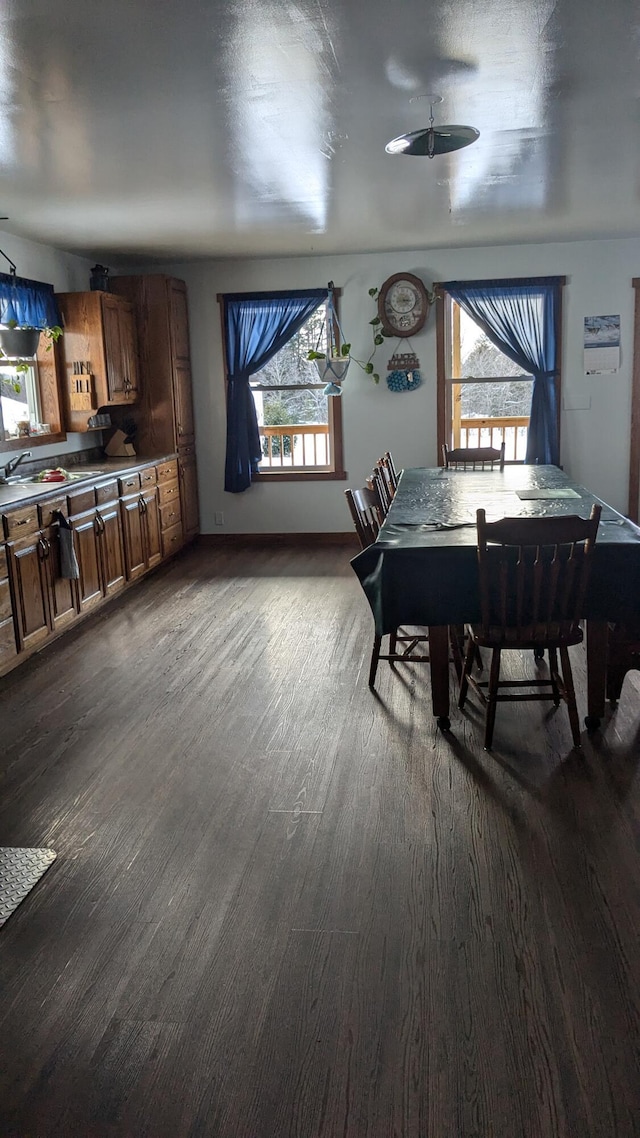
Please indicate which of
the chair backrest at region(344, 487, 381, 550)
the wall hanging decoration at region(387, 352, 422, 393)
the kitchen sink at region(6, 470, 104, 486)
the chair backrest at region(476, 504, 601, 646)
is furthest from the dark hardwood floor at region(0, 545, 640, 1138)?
the wall hanging decoration at region(387, 352, 422, 393)

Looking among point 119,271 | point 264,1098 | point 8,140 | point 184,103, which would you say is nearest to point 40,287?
point 119,271

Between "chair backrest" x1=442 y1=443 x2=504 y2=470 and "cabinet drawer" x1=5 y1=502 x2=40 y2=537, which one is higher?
"chair backrest" x1=442 y1=443 x2=504 y2=470

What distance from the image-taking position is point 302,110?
3.37m

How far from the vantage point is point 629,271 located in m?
7.16

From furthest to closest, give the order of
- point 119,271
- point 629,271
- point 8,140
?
1. point 119,271
2. point 629,271
3. point 8,140

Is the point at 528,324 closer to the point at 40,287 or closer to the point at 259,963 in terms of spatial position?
the point at 40,287

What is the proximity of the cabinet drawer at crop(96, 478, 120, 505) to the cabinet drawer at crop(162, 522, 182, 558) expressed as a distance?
1.04 metres

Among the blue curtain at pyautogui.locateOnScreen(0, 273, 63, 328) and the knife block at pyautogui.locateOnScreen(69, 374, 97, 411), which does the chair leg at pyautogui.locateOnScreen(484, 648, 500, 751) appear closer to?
the blue curtain at pyautogui.locateOnScreen(0, 273, 63, 328)

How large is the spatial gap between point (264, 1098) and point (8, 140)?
3.54m

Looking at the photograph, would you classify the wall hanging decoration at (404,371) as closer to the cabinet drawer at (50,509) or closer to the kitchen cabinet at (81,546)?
the kitchen cabinet at (81,546)

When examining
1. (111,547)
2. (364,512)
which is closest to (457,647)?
(364,512)

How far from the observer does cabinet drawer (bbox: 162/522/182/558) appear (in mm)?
7008

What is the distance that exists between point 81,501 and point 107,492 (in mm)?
421

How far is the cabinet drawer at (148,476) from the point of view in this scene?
6.49 metres
